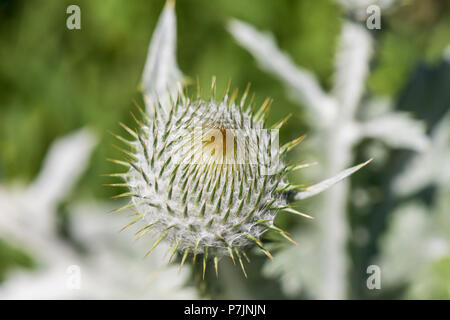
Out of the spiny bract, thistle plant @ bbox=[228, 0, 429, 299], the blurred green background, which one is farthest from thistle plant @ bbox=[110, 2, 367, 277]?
the blurred green background

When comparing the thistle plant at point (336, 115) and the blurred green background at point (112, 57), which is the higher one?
the blurred green background at point (112, 57)

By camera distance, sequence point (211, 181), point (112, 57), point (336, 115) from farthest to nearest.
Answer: point (112, 57) < point (336, 115) < point (211, 181)

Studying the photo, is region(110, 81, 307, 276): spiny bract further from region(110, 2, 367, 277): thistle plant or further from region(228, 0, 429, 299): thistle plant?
region(228, 0, 429, 299): thistle plant

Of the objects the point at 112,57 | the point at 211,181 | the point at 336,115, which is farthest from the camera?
the point at 112,57

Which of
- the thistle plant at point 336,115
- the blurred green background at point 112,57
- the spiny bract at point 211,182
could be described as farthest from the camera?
the blurred green background at point 112,57

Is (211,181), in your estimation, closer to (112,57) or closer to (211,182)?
(211,182)

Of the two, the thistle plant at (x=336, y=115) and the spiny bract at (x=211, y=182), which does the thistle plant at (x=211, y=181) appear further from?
the thistle plant at (x=336, y=115)

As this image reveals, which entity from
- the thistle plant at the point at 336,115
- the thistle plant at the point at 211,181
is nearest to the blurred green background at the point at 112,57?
the thistle plant at the point at 336,115

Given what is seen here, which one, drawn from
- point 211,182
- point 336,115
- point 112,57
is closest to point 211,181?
point 211,182

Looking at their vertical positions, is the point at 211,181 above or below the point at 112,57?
below
